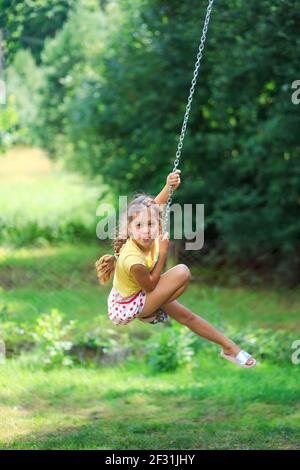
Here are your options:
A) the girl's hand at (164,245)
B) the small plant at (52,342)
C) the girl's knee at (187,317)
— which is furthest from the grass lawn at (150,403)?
the girl's hand at (164,245)

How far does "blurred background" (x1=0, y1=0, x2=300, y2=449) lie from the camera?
18.9 feet

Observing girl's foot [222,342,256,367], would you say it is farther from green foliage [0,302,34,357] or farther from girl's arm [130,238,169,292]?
green foliage [0,302,34,357]

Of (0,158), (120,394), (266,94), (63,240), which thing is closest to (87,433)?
(120,394)

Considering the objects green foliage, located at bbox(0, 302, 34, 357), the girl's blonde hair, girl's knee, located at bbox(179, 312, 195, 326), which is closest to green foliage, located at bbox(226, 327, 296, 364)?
green foliage, located at bbox(0, 302, 34, 357)

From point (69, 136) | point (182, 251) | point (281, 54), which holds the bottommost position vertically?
point (182, 251)

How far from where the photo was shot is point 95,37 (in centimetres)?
1148

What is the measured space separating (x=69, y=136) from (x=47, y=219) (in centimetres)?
129

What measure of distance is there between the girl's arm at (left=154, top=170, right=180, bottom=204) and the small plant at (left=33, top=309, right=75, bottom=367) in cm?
248

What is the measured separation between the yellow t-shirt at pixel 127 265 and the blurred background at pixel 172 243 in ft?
3.71

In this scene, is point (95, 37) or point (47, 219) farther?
point (47, 219)

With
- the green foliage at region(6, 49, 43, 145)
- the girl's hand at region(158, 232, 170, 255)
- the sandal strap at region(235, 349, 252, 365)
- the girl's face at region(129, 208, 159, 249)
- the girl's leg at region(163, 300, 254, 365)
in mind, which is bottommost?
the sandal strap at region(235, 349, 252, 365)

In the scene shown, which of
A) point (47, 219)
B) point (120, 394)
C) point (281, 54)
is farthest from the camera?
point (47, 219)

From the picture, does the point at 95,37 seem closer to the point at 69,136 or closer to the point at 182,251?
the point at 69,136

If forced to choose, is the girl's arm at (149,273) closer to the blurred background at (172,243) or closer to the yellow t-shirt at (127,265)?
the yellow t-shirt at (127,265)
